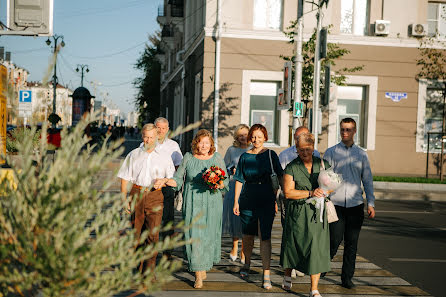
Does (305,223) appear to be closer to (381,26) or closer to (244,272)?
(244,272)

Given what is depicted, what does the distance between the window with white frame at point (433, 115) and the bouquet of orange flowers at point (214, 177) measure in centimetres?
1888

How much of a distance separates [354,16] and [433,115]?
5.41 meters

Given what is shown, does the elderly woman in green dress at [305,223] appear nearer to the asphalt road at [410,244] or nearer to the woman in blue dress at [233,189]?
the asphalt road at [410,244]

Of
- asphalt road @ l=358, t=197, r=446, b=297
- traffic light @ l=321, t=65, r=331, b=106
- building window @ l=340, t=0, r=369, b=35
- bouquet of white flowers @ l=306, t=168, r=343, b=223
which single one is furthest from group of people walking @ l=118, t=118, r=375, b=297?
building window @ l=340, t=0, r=369, b=35

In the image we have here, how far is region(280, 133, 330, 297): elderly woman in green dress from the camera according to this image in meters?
5.69

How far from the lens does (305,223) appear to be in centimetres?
576

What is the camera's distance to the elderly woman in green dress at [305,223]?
569 cm

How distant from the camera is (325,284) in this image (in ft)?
21.1

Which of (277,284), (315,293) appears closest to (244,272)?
(277,284)

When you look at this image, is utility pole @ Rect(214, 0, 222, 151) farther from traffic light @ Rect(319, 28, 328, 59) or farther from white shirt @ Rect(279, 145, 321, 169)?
white shirt @ Rect(279, 145, 321, 169)

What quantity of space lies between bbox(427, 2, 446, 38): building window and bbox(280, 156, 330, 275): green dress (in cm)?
2007

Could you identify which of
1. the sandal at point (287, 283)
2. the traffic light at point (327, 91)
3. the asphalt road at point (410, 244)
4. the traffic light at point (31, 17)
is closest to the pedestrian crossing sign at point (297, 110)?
the traffic light at point (327, 91)

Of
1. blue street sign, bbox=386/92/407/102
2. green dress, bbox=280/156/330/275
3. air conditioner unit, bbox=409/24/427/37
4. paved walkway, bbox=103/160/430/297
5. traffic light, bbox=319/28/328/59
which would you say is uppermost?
air conditioner unit, bbox=409/24/427/37

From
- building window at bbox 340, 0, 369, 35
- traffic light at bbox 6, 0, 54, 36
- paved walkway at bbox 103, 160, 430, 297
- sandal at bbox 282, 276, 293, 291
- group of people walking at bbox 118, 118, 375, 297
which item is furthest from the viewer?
building window at bbox 340, 0, 369, 35
